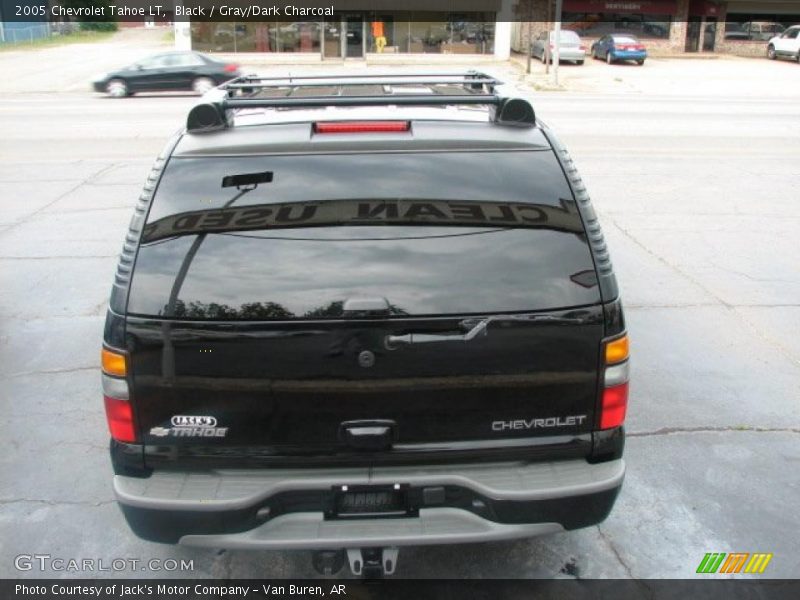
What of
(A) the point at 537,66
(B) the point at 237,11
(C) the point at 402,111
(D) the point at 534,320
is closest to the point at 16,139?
(C) the point at 402,111

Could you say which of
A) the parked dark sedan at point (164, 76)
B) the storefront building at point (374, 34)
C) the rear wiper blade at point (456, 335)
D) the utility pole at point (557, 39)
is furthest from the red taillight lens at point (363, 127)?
the storefront building at point (374, 34)

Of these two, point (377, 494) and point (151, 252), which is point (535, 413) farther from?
point (151, 252)

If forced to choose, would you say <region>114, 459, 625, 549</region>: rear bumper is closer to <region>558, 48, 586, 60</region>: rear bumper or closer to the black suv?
the black suv

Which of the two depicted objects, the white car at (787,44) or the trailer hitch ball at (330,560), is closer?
the trailer hitch ball at (330,560)

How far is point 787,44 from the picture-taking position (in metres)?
39.6

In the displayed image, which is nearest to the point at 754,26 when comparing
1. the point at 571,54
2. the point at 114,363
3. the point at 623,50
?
the point at 623,50

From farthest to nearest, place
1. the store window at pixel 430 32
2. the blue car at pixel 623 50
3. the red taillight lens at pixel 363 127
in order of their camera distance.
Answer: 1. the store window at pixel 430 32
2. the blue car at pixel 623 50
3. the red taillight lens at pixel 363 127

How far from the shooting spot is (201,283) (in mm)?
2498

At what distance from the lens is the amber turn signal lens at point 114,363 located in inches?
99.7

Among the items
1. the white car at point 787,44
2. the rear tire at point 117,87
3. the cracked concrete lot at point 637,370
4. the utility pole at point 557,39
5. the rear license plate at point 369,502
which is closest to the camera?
the rear license plate at point 369,502

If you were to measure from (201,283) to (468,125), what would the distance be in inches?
49.1

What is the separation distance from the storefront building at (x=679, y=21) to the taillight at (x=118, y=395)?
141 feet

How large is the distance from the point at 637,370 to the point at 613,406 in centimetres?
259

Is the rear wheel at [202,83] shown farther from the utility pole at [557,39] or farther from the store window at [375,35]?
the store window at [375,35]
